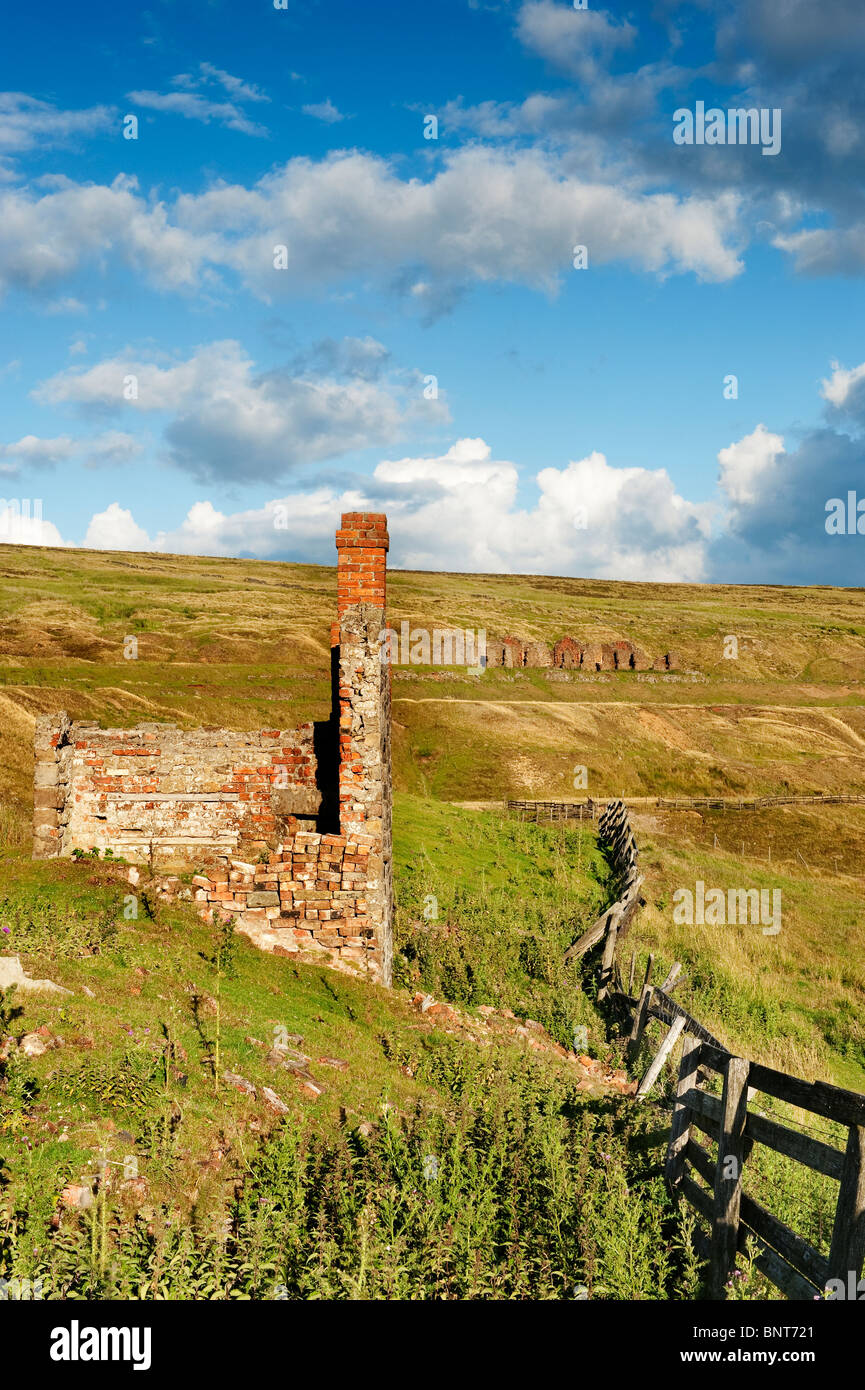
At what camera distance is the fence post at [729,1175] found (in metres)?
5.64

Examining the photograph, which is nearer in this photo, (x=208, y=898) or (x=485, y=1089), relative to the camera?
(x=485, y=1089)

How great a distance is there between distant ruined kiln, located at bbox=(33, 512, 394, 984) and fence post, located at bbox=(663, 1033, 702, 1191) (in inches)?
165

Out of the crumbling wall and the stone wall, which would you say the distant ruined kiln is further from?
the stone wall

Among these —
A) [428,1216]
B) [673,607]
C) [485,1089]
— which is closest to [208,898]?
[485,1089]

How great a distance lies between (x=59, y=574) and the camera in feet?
266

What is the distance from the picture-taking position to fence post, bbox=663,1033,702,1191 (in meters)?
6.82

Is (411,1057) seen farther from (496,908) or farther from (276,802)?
(496,908)

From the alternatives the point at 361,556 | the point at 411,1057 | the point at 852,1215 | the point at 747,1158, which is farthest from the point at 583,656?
the point at 852,1215

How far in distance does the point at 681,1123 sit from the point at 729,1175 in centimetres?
110

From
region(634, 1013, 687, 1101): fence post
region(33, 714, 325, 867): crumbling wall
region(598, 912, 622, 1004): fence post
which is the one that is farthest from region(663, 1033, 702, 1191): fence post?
region(33, 714, 325, 867): crumbling wall

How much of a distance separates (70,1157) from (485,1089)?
4.16 metres
